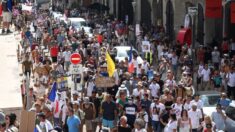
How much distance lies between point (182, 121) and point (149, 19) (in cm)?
3499

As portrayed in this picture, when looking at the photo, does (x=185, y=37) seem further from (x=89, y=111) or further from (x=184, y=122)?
(x=184, y=122)

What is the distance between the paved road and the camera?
20545mm

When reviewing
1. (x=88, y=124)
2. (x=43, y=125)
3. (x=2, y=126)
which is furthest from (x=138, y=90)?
(x=2, y=126)

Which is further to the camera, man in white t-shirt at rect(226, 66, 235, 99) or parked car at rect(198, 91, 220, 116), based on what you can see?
man in white t-shirt at rect(226, 66, 235, 99)

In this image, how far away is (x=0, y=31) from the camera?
5322 cm

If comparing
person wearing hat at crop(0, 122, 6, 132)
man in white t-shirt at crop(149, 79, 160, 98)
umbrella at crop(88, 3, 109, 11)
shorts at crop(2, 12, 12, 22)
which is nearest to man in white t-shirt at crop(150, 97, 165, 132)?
man in white t-shirt at crop(149, 79, 160, 98)

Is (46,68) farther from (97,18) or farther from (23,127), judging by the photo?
(97,18)

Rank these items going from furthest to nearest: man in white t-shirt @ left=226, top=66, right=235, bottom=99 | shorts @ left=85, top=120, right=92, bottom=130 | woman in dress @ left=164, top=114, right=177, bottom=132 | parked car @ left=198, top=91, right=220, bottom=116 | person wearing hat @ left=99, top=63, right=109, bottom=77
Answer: man in white t-shirt @ left=226, top=66, right=235, bottom=99 → person wearing hat @ left=99, top=63, right=109, bottom=77 → parked car @ left=198, top=91, right=220, bottom=116 → shorts @ left=85, top=120, right=92, bottom=130 → woman in dress @ left=164, top=114, right=177, bottom=132

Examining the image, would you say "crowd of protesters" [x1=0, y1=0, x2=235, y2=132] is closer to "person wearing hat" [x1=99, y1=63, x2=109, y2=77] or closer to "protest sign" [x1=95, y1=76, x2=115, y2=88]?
"person wearing hat" [x1=99, y1=63, x2=109, y2=77]

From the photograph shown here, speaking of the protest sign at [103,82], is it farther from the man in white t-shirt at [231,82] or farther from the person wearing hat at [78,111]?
the man in white t-shirt at [231,82]

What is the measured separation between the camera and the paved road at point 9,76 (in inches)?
809

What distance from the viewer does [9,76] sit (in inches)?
1137

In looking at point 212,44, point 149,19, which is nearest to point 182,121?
point 212,44

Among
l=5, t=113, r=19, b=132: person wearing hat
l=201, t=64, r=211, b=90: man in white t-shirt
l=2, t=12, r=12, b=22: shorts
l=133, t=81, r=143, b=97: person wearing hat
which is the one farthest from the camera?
l=2, t=12, r=12, b=22: shorts
